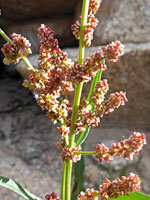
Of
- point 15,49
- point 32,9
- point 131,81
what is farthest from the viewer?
point 32,9

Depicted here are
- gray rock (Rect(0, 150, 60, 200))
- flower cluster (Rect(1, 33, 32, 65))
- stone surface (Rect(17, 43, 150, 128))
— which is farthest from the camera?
stone surface (Rect(17, 43, 150, 128))

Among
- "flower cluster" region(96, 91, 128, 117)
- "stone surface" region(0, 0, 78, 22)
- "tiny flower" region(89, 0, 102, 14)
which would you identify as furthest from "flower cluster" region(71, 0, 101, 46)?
"stone surface" region(0, 0, 78, 22)

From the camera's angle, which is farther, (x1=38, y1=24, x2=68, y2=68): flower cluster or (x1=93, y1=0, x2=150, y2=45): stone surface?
(x1=93, y1=0, x2=150, y2=45): stone surface

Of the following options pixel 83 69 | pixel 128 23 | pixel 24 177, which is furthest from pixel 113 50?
pixel 128 23

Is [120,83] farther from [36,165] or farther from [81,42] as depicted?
[81,42]

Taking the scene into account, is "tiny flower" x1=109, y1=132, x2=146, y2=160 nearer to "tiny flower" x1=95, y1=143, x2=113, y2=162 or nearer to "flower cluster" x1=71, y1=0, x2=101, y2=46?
"tiny flower" x1=95, y1=143, x2=113, y2=162

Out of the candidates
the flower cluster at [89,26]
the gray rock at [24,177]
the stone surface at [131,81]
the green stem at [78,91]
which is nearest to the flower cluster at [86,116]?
the green stem at [78,91]

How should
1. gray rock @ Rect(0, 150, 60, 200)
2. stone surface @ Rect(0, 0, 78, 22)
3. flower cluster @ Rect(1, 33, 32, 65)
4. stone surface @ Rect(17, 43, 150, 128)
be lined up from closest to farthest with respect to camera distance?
flower cluster @ Rect(1, 33, 32, 65) → gray rock @ Rect(0, 150, 60, 200) → stone surface @ Rect(17, 43, 150, 128) → stone surface @ Rect(0, 0, 78, 22)

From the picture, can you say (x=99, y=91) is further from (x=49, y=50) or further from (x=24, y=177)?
(x=24, y=177)

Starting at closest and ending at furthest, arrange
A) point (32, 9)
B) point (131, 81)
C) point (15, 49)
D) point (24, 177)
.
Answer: point (15, 49) → point (24, 177) → point (131, 81) → point (32, 9)
